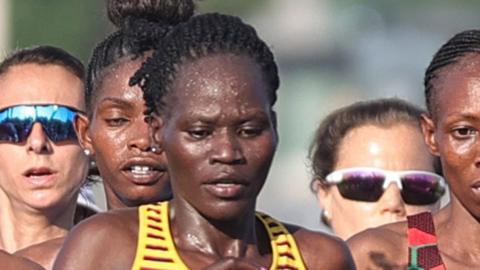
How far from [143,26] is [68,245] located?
1627 mm

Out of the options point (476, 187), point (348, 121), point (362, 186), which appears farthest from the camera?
point (348, 121)

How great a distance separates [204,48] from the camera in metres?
6.83

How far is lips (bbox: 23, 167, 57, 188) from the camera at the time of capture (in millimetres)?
8898

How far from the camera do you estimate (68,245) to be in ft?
22.3

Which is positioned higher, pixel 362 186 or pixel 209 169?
pixel 209 169

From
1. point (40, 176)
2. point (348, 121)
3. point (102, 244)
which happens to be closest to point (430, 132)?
point (102, 244)

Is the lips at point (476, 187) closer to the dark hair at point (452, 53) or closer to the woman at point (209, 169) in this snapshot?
the dark hair at point (452, 53)

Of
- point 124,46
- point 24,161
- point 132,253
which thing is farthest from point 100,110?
point 132,253

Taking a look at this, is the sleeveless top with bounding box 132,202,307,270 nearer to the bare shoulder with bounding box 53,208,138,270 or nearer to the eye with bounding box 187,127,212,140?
the bare shoulder with bounding box 53,208,138,270

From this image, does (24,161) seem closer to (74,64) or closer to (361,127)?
(74,64)

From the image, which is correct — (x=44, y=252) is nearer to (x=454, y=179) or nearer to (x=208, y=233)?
(x=208, y=233)

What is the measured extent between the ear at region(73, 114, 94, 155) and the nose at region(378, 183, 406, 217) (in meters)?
1.53

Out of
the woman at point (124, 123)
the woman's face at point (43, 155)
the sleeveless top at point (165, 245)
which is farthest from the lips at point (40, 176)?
the sleeveless top at point (165, 245)

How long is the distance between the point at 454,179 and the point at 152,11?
4.89 feet
